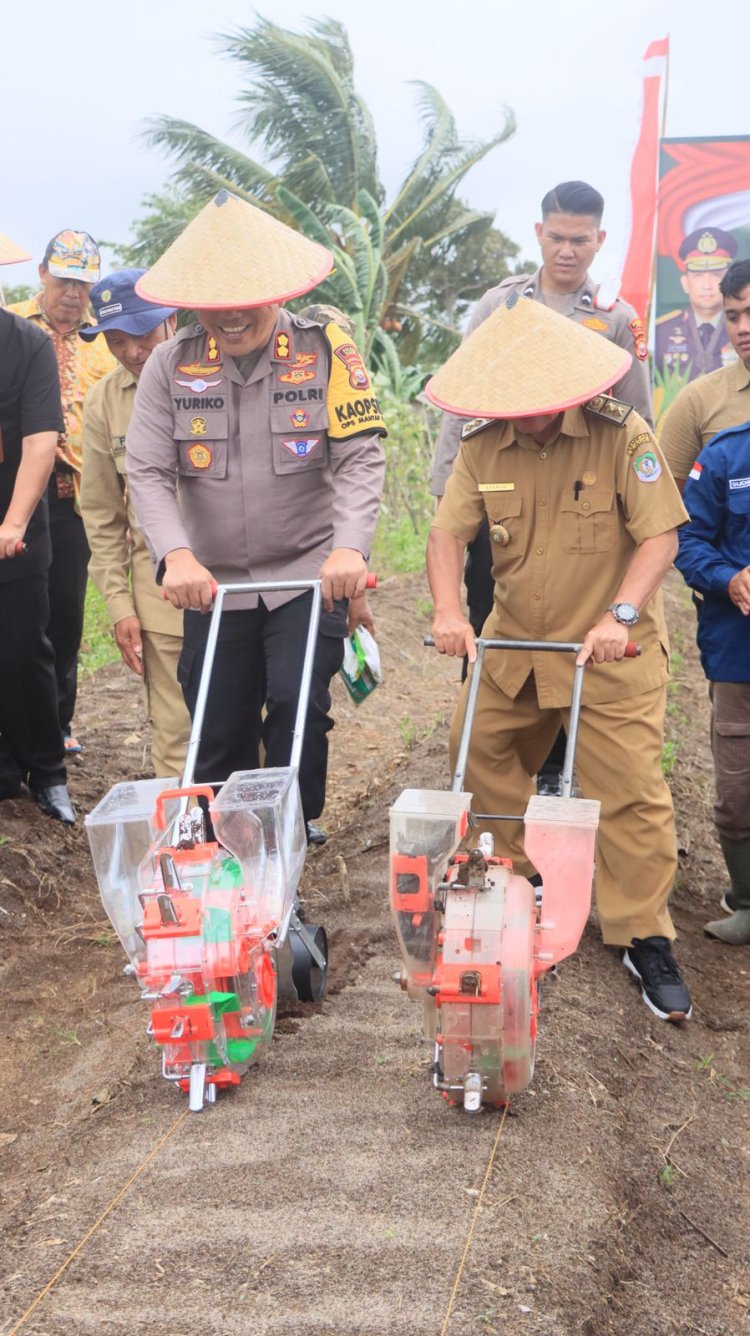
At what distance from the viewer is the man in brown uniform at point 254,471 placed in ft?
12.7

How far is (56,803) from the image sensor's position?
583 cm

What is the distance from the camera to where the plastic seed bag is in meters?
4.88

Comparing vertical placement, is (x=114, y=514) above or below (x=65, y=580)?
above

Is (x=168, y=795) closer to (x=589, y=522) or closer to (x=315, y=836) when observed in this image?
(x=589, y=522)

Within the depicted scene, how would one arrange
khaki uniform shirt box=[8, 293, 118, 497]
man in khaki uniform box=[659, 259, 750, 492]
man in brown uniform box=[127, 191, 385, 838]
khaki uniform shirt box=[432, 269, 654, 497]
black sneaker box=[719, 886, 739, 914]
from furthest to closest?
khaki uniform shirt box=[8, 293, 118, 497] → black sneaker box=[719, 886, 739, 914] → khaki uniform shirt box=[432, 269, 654, 497] → man in khaki uniform box=[659, 259, 750, 492] → man in brown uniform box=[127, 191, 385, 838]

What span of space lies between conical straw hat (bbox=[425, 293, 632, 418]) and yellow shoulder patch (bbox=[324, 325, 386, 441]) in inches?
11.2

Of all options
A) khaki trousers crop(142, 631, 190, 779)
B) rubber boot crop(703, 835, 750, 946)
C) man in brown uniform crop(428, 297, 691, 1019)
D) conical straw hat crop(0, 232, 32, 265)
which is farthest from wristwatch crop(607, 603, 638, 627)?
conical straw hat crop(0, 232, 32, 265)

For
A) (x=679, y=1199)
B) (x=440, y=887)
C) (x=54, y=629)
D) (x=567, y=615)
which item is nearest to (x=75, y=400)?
(x=54, y=629)

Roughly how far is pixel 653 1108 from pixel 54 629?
144 inches

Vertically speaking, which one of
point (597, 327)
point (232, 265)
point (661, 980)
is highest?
point (232, 265)

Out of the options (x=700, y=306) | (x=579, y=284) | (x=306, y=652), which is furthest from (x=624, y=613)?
(x=700, y=306)

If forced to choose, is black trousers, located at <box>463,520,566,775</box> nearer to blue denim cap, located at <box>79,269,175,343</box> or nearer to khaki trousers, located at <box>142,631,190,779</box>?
khaki trousers, located at <box>142,631,190,779</box>

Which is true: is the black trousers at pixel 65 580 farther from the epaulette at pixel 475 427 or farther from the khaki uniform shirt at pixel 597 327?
the epaulette at pixel 475 427

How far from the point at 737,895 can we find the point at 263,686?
201 centimetres
